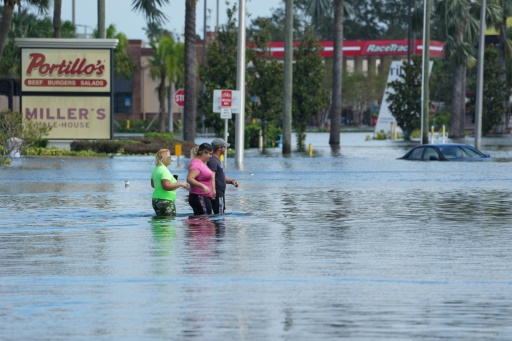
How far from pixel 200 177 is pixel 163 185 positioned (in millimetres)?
659

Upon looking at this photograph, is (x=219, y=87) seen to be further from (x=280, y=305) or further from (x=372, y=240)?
(x=280, y=305)

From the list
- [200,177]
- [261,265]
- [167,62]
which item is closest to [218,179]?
[200,177]

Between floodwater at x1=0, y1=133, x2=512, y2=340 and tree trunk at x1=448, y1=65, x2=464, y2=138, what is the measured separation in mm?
55195

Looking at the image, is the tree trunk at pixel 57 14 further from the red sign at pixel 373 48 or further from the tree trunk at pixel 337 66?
the red sign at pixel 373 48

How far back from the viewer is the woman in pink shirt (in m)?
20.6

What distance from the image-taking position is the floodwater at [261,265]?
35.1 feet

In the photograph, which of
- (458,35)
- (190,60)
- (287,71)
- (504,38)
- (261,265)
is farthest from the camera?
(504,38)

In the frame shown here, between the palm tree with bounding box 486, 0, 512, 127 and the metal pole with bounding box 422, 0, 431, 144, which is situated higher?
the palm tree with bounding box 486, 0, 512, 127

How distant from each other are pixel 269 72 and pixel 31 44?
15.6m

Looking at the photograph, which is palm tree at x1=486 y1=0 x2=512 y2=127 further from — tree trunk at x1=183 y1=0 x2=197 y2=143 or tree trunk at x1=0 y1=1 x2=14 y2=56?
tree trunk at x1=0 y1=1 x2=14 y2=56

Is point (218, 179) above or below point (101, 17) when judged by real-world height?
below

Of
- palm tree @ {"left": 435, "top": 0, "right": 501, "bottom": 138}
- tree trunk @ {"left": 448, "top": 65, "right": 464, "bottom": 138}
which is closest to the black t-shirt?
palm tree @ {"left": 435, "top": 0, "right": 501, "bottom": 138}

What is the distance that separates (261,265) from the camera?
1499 centimetres

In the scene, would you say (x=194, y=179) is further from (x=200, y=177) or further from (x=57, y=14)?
→ (x=57, y=14)
